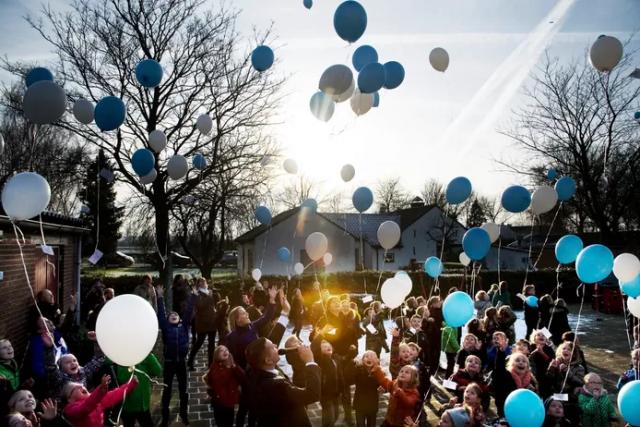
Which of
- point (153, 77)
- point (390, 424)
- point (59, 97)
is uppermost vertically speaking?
point (153, 77)

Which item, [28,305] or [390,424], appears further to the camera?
[28,305]

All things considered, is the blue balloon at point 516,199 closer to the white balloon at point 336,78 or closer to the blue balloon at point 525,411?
the white balloon at point 336,78

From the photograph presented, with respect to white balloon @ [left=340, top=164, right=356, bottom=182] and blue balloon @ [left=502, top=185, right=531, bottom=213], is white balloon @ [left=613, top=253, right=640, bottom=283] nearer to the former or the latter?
blue balloon @ [left=502, top=185, right=531, bottom=213]

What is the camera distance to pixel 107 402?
12.5 ft

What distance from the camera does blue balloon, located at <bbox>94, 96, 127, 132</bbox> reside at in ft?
18.4

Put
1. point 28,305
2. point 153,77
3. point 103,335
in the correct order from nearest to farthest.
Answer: point 103,335
point 153,77
point 28,305

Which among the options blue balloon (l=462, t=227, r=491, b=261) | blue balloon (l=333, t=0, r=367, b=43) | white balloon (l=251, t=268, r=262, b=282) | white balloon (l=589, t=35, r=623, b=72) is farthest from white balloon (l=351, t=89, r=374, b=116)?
white balloon (l=251, t=268, r=262, b=282)

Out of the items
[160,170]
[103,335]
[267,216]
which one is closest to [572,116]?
[267,216]

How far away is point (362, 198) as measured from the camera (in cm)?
806

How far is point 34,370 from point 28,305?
4557 mm

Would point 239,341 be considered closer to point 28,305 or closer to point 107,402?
point 107,402

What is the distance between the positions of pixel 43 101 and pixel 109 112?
735 mm

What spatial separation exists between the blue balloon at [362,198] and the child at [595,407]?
14.9ft

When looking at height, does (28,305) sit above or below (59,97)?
below
